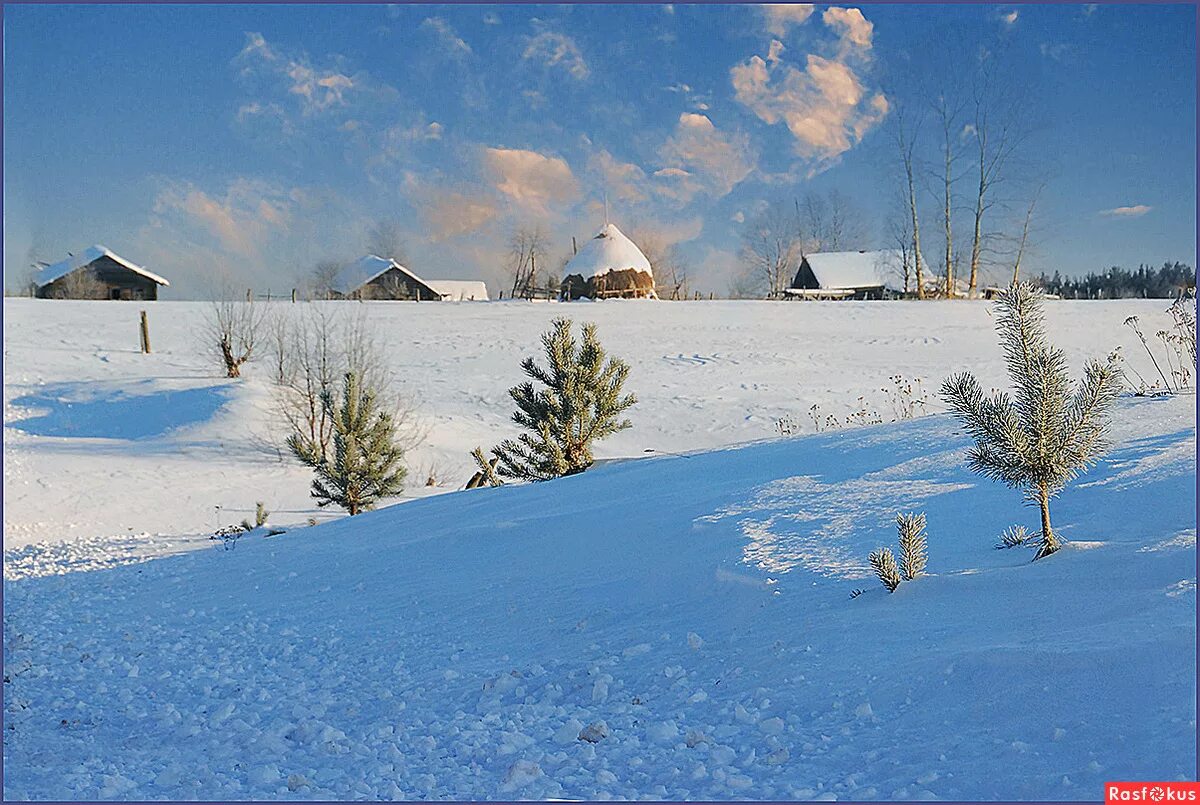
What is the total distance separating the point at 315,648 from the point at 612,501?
3202 mm

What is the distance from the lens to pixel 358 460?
14.4 meters

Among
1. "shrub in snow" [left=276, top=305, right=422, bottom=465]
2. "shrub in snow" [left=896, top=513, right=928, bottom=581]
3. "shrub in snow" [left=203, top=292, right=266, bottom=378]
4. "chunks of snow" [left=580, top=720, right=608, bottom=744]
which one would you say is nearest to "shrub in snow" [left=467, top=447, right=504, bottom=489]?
"shrub in snow" [left=276, top=305, right=422, bottom=465]

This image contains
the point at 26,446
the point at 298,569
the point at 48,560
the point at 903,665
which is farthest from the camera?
the point at 26,446

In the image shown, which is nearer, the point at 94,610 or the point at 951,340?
the point at 94,610

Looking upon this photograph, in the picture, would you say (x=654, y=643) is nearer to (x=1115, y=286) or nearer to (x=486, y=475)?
(x=486, y=475)

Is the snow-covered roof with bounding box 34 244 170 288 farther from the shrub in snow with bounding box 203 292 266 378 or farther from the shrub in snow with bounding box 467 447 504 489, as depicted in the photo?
the shrub in snow with bounding box 467 447 504 489

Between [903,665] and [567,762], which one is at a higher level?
[903,665]

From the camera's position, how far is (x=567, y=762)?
3412mm

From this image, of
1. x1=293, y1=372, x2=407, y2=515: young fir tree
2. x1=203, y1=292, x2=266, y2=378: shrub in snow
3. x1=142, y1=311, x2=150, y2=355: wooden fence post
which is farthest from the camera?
x1=142, y1=311, x2=150, y2=355: wooden fence post

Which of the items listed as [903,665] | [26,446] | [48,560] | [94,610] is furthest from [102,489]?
[903,665]

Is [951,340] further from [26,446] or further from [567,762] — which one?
[567,762]

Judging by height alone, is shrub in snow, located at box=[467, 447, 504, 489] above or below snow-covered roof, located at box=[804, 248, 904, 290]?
below

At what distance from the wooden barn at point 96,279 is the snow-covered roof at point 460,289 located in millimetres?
20578

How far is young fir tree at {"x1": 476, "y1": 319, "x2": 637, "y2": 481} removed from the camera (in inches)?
507
